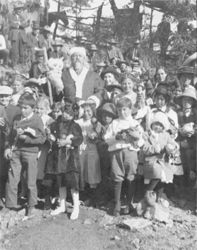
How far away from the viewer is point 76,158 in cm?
420

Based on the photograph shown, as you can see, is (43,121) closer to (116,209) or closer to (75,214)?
(75,214)

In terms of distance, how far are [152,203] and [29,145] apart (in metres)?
1.49

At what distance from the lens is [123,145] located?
4121 mm

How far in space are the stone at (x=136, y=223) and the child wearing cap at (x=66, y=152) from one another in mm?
582

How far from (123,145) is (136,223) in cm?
83

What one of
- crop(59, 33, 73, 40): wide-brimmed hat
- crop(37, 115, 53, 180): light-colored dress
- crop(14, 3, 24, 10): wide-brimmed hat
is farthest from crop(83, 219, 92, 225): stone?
crop(14, 3, 24, 10): wide-brimmed hat

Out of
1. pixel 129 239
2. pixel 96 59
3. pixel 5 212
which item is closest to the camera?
pixel 129 239

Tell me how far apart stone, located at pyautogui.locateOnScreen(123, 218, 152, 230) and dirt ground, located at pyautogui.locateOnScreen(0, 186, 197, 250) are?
0.05ft

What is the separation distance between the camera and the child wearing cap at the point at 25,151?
4.19 m

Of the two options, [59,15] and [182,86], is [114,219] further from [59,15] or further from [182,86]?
[59,15]

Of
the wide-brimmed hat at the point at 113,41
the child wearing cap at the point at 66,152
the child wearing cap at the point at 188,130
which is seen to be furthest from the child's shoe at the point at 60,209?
the wide-brimmed hat at the point at 113,41

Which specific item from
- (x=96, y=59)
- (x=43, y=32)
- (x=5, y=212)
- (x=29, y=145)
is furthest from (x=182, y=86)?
(x=43, y=32)

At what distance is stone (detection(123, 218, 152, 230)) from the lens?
3.95m

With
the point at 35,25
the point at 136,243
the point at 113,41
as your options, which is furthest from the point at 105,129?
the point at 35,25
